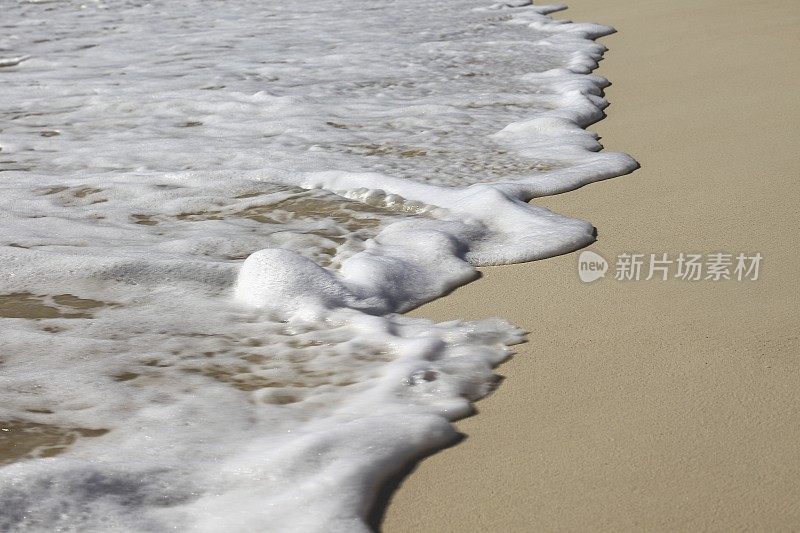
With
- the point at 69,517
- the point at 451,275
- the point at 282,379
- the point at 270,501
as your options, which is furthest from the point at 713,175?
the point at 69,517

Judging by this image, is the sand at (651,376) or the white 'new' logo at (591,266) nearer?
the sand at (651,376)

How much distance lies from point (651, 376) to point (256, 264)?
1178 mm

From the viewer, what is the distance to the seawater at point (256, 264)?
5.62 ft

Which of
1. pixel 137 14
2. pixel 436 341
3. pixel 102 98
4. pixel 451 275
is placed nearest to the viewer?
pixel 436 341

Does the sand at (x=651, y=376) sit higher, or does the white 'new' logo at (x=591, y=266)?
the sand at (x=651, y=376)

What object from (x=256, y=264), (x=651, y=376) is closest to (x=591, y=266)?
(x=651, y=376)

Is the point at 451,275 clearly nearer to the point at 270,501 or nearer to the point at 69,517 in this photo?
the point at 270,501

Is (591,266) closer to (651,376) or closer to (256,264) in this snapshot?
(651,376)

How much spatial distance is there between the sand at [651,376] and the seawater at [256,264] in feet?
0.37

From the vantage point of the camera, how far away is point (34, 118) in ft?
15.7

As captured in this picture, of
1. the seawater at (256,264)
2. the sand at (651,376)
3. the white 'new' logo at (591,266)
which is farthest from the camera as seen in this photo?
the white 'new' logo at (591,266)

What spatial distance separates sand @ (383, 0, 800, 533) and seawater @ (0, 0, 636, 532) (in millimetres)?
112

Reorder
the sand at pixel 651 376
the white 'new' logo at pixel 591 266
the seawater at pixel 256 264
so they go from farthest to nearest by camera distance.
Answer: the white 'new' logo at pixel 591 266 → the seawater at pixel 256 264 → the sand at pixel 651 376

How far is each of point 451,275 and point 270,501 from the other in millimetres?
1148
